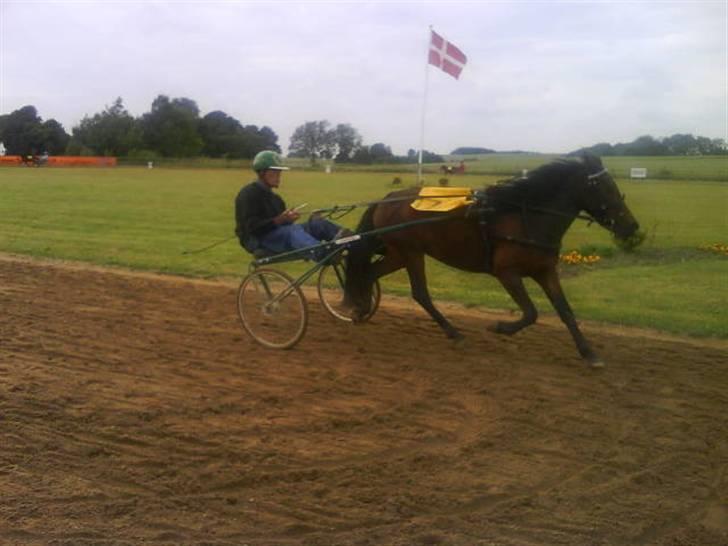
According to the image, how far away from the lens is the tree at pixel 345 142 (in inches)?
1490

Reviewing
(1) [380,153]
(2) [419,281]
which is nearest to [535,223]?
(2) [419,281]

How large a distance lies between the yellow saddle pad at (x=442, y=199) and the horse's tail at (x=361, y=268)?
0.63 m

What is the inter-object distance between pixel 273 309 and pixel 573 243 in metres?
9.84

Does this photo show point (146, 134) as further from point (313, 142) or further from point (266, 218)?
point (266, 218)

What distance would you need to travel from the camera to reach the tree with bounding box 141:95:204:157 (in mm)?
74125

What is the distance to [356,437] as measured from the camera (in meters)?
5.46

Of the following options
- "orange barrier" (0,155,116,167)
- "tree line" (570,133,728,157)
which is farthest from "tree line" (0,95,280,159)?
"tree line" (570,133,728,157)

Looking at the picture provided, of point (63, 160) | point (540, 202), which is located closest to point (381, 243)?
point (540, 202)

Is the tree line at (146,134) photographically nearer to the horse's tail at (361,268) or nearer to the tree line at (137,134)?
the tree line at (137,134)

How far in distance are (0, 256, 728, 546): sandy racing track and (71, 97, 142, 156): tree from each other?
68831mm

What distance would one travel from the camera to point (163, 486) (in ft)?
15.3

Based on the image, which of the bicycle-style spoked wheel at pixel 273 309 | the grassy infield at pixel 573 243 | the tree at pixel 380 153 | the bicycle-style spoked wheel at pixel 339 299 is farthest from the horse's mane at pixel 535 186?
the tree at pixel 380 153

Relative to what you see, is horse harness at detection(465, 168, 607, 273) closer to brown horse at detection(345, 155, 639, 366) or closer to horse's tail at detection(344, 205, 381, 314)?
brown horse at detection(345, 155, 639, 366)

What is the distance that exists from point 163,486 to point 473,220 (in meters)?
4.08
